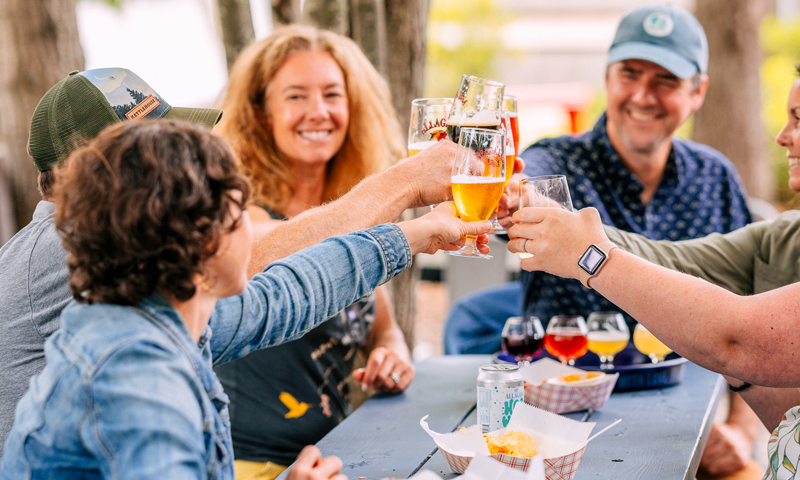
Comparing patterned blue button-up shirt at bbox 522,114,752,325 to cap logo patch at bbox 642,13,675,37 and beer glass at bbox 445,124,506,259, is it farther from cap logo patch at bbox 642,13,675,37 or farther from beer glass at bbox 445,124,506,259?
beer glass at bbox 445,124,506,259

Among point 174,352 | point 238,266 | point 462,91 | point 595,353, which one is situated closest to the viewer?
point 174,352

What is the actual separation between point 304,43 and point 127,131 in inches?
66.3

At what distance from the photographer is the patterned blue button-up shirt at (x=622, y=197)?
297 cm

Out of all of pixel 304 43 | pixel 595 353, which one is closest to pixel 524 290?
pixel 595 353

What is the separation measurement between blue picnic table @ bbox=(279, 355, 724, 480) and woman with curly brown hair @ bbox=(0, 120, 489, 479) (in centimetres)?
44

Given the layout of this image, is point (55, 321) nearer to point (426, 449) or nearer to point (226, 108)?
point (426, 449)

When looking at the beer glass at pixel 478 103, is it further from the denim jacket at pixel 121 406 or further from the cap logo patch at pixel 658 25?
the cap logo patch at pixel 658 25

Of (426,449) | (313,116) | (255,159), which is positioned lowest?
(426,449)

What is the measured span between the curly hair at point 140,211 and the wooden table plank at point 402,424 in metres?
0.64

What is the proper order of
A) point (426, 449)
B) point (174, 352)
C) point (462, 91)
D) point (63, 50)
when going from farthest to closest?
point (63, 50)
point (462, 91)
point (426, 449)
point (174, 352)

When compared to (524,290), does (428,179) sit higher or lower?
higher

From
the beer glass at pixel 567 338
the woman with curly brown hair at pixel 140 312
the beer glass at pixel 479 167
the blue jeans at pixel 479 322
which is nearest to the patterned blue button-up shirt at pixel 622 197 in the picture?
the blue jeans at pixel 479 322

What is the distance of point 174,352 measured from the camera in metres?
1.06

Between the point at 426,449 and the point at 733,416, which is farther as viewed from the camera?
the point at 733,416
